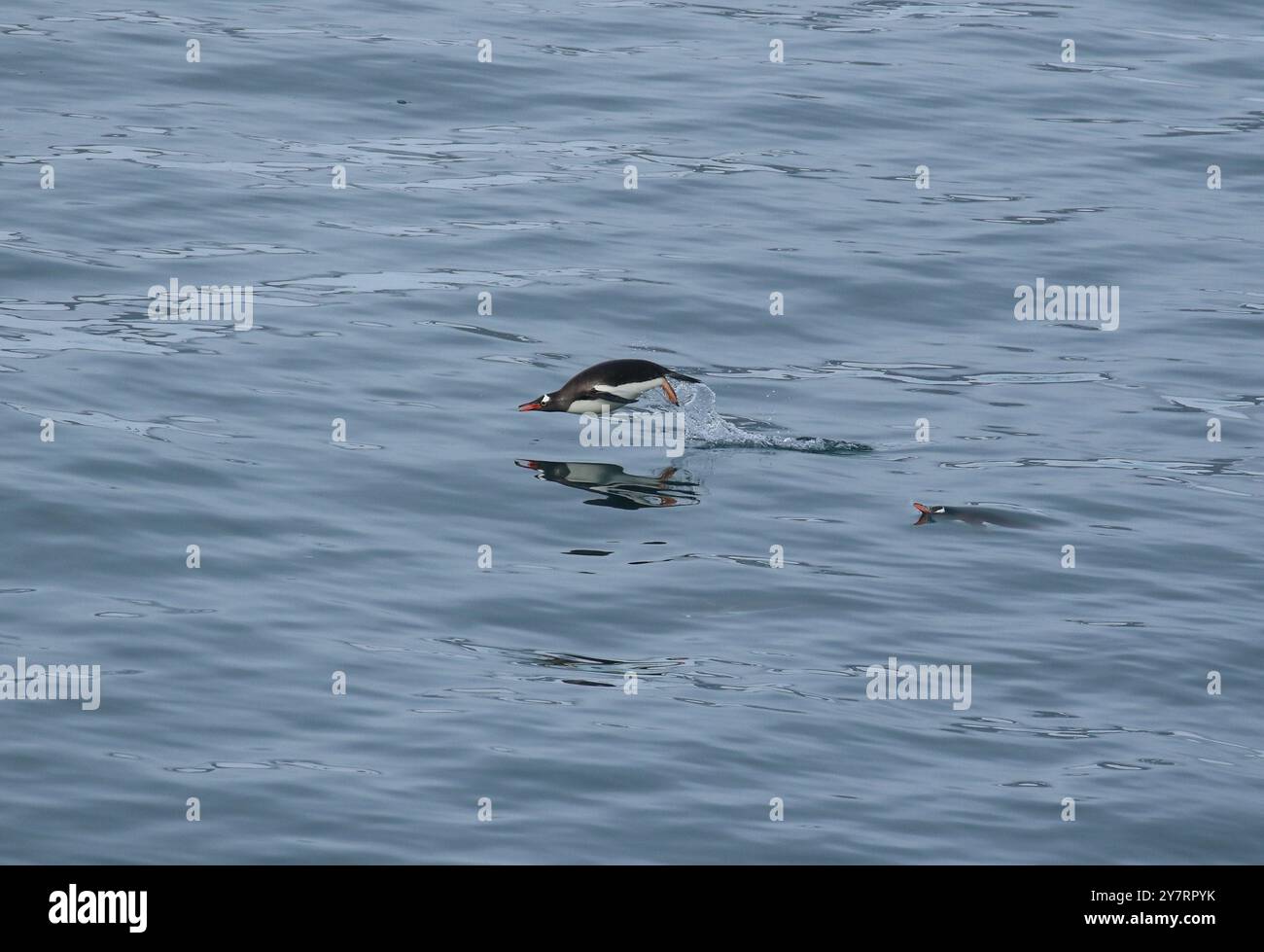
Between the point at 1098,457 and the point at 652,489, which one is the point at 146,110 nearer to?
the point at 652,489

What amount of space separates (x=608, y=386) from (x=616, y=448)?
100 centimetres

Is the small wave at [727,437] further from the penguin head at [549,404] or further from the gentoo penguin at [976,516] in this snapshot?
the gentoo penguin at [976,516]

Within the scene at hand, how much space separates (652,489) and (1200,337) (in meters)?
7.65

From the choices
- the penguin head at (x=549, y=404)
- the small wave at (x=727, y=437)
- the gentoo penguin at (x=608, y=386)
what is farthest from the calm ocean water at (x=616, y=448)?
the gentoo penguin at (x=608, y=386)

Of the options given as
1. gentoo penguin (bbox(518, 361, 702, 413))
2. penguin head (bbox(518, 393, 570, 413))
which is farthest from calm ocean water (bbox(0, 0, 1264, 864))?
gentoo penguin (bbox(518, 361, 702, 413))

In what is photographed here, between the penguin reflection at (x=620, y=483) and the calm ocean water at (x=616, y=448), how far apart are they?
0.23ft

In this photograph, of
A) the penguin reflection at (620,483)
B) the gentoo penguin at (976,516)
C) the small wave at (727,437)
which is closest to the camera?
the gentoo penguin at (976,516)

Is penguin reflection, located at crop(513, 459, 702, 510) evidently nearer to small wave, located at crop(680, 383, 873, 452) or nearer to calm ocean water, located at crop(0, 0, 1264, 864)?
calm ocean water, located at crop(0, 0, 1264, 864)

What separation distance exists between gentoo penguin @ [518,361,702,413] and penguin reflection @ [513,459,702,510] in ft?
1.84

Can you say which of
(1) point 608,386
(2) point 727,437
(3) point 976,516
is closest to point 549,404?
(1) point 608,386

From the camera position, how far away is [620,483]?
16500mm

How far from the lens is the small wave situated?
57.1ft

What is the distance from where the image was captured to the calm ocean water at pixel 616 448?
11.0m
